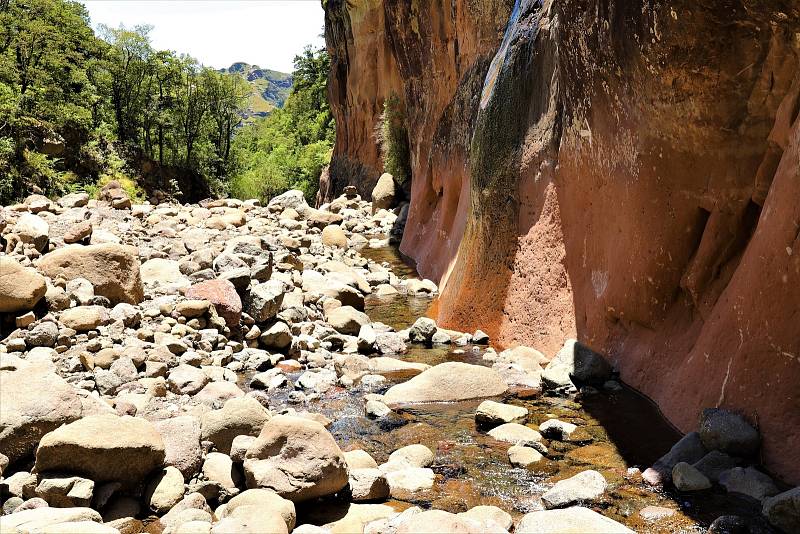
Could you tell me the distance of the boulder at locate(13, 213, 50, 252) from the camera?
9.30 meters

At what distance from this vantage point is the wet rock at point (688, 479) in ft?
13.6

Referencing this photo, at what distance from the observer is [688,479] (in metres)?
4.16

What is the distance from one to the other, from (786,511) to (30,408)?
4052 millimetres

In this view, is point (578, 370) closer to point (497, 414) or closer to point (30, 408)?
point (497, 414)

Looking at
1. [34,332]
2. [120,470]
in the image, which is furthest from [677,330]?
[34,332]

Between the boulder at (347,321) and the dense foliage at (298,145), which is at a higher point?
the dense foliage at (298,145)

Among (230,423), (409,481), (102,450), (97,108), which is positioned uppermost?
(97,108)

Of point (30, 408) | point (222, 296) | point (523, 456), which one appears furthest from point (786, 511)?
point (222, 296)

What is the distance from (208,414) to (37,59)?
28.3 meters

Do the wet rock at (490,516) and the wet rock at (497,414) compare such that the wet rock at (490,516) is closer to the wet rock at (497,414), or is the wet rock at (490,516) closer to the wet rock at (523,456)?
the wet rock at (523,456)

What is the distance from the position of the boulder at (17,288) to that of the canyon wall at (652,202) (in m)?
4.78

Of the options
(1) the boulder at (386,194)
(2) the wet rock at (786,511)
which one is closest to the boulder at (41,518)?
(2) the wet rock at (786,511)

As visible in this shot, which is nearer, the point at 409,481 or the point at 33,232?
the point at 409,481

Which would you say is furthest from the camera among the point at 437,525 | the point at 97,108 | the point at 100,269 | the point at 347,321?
the point at 97,108
